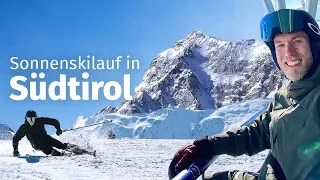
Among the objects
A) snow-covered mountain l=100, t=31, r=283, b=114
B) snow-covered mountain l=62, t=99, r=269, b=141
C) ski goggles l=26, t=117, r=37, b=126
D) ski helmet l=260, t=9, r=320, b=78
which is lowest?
snow-covered mountain l=62, t=99, r=269, b=141

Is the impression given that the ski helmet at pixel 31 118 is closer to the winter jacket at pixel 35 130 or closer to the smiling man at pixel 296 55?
the winter jacket at pixel 35 130

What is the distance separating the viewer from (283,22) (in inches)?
70.0

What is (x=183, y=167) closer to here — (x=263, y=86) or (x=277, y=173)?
(x=277, y=173)

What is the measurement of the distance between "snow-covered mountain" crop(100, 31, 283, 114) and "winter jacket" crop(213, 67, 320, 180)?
557 feet

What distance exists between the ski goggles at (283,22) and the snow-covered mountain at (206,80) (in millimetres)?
169927

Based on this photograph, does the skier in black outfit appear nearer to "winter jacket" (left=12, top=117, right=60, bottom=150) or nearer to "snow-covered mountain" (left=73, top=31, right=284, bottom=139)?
"winter jacket" (left=12, top=117, right=60, bottom=150)

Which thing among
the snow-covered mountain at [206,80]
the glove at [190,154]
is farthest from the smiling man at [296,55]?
the snow-covered mountain at [206,80]

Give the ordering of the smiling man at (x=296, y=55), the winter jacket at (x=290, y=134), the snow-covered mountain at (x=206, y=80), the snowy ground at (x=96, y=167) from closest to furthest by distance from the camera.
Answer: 1. the winter jacket at (x=290, y=134)
2. the smiling man at (x=296, y=55)
3. the snowy ground at (x=96, y=167)
4. the snow-covered mountain at (x=206, y=80)

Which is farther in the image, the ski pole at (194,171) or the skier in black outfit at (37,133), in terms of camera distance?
the skier in black outfit at (37,133)

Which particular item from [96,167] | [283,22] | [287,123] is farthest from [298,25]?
[96,167]

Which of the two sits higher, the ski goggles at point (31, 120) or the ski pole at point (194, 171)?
the ski goggles at point (31, 120)

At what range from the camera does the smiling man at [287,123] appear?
1554 mm

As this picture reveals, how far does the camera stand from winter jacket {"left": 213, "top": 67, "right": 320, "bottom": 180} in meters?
1.53

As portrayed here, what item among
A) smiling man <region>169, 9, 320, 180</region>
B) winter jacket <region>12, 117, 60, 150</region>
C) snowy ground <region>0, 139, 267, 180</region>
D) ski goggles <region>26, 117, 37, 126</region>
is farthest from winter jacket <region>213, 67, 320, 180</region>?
ski goggles <region>26, 117, 37, 126</region>
